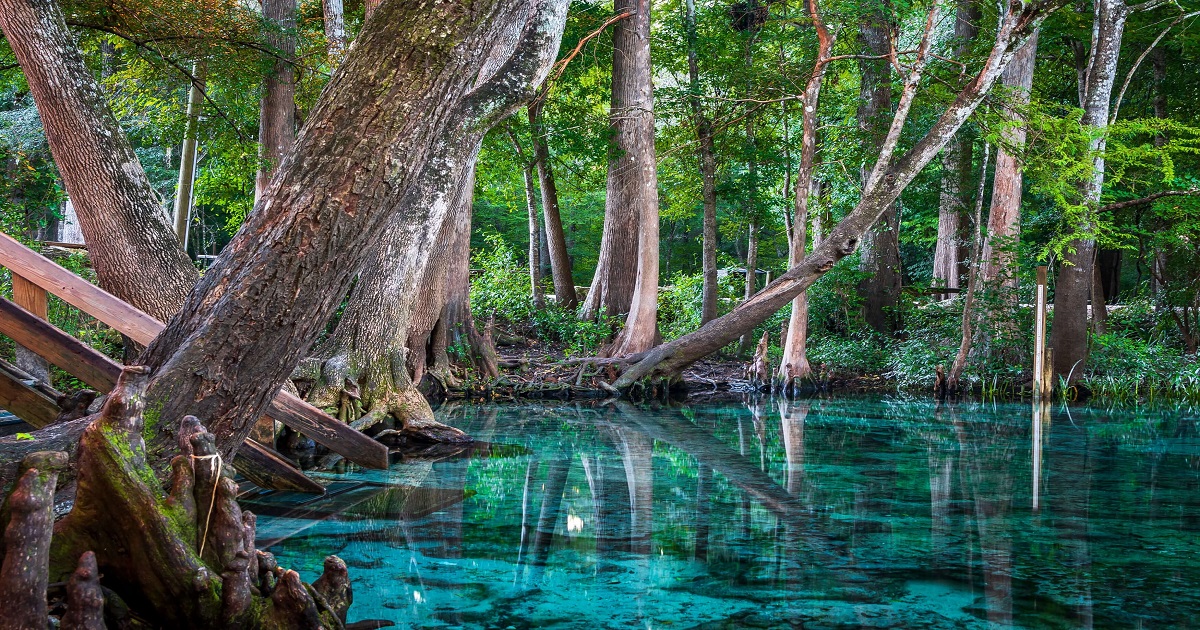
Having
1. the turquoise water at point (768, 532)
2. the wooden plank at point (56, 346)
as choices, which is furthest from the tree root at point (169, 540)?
the wooden plank at point (56, 346)

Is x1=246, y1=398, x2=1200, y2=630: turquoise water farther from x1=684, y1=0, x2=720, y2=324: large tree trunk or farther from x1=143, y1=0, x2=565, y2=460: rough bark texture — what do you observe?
x1=684, y1=0, x2=720, y2=324: large tree trunk

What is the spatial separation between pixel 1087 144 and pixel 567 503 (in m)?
10.4

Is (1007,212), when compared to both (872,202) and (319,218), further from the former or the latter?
(319,218)

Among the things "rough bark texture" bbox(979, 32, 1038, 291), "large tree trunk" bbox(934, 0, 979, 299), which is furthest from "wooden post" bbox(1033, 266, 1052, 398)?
"large tree trunk" bbox(934, 0, 979, 299)

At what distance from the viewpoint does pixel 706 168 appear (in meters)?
17.0

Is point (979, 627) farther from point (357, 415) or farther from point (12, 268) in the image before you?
point (357, 415)

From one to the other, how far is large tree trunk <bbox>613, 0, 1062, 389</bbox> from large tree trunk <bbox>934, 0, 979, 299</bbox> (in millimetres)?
2540

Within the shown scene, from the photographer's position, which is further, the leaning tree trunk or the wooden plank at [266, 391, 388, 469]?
the leaning tree trunk

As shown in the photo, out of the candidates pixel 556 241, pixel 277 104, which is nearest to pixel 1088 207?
pixel 556 241

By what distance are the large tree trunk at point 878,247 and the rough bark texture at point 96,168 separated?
12931mm

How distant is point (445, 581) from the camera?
14.7 ft

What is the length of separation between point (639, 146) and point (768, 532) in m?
10.5

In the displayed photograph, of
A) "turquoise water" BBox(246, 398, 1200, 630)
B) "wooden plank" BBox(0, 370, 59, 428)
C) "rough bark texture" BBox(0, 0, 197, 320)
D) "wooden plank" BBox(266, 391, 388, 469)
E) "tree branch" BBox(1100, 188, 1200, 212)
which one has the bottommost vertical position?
"turquoise water" BBox(246, 398, 1200, 630)

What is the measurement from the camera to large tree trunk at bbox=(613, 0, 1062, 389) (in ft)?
40.4
